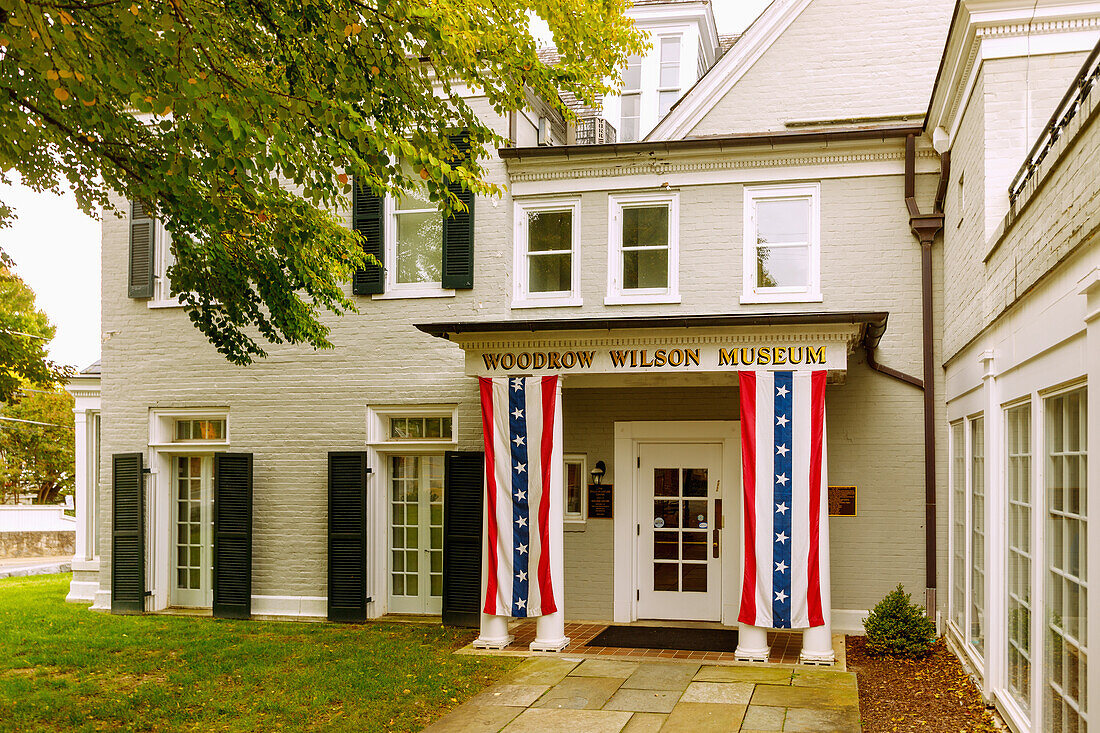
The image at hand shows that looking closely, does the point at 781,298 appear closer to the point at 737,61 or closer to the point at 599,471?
the point at 599,471

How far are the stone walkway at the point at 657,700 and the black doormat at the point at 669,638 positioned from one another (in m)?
0.87

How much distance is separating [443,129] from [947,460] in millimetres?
6851

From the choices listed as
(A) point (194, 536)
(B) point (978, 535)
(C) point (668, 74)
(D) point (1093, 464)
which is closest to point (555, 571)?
(B) point (978, 535)

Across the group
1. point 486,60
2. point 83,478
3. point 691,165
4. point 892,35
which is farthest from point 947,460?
point 83,478

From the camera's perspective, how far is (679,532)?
1213 centimetres

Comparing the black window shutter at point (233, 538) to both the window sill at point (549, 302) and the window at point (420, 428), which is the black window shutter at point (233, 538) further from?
the window sill at point (549, 302)

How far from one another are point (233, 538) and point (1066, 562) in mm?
10270

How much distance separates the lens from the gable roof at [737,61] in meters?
12.9

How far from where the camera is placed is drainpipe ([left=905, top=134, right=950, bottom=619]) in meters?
11.0

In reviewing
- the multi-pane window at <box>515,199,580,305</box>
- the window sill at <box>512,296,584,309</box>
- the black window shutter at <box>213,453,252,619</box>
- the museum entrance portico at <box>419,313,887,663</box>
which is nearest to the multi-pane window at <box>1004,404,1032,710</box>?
the museum entrance portico at <box>419,313,887,663</box>

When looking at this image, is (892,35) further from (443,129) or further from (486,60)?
(443,129)

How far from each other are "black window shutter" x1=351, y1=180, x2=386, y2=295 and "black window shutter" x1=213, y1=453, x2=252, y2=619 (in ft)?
8.97

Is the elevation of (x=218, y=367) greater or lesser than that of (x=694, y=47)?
lesser

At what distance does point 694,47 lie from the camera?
16.4 metres
